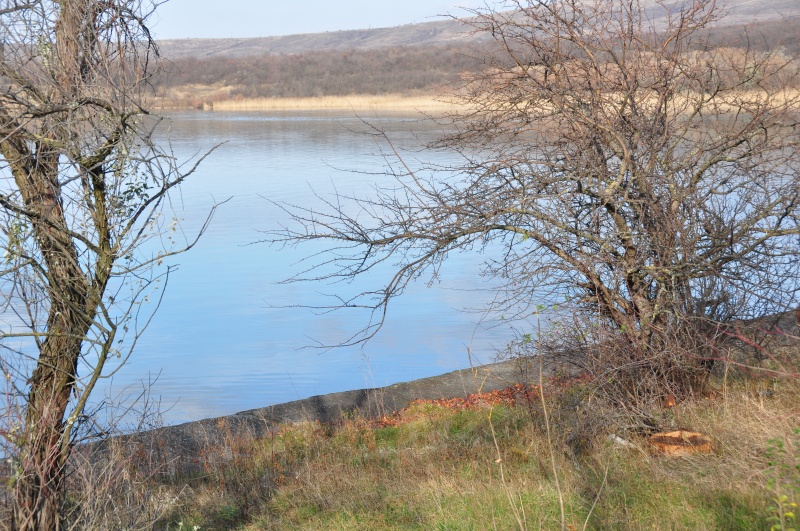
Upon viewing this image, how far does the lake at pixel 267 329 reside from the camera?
1257 cm

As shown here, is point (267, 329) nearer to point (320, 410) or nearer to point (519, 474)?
point (320, 410)

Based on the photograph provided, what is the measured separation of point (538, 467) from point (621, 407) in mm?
1069

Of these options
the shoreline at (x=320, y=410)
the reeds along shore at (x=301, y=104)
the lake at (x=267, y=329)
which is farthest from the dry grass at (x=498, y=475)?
the reeds along shore at (x=301, y=104)

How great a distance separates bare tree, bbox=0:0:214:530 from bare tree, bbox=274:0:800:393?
104 inches

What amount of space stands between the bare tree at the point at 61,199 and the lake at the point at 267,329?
169 inches

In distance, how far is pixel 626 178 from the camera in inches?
285

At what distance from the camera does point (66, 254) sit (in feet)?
13.8

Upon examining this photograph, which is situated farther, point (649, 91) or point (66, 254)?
point (649, 91)

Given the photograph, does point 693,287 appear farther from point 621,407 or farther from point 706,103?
point 706,103

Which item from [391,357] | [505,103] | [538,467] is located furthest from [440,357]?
[538,467]

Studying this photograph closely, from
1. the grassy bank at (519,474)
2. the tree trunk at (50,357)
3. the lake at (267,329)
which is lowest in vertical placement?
the lake at (267,329)

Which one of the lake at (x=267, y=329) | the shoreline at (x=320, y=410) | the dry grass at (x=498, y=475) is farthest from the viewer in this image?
the lake at (x=267, y=329)

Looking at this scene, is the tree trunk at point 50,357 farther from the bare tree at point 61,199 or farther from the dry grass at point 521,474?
the dry grass at point 521,474

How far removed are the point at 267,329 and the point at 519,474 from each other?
9.87 meters
